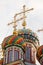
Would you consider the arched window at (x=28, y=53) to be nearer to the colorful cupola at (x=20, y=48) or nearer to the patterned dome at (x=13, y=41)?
the colorful cupola at (x=20, y=48)

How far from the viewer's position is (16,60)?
21188 mm

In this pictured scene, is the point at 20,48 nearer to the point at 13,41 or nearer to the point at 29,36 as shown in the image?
the point at 13,41

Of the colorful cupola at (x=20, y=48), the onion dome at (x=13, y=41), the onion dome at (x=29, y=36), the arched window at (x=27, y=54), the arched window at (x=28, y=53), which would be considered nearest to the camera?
the colorful cupola at (x=20, y=48)

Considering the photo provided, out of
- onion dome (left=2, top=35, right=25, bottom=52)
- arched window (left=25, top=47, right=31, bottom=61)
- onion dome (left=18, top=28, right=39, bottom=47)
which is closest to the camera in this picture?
onion dome (left=2, top=35, right=25, bottom=52)

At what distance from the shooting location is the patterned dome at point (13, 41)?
2189 centimetres

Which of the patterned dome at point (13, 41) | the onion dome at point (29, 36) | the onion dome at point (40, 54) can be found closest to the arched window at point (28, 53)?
the onion dome at point (29, 36)

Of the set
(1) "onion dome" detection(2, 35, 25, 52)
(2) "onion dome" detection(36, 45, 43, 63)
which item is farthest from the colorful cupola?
(2) "onion dome" detection(36, 45, 43, 63)

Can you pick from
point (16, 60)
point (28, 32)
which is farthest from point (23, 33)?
point (16, 60)

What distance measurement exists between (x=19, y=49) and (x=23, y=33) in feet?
7.89

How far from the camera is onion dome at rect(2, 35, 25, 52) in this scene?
21.9 metres

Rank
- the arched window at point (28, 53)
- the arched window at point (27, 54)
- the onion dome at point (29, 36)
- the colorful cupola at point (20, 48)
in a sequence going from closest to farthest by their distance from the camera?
the colorful cupola at point (20, 48) < the arched window at point (27, 54) < the arched window at point (28, 53) < the onion dome at point (29, 36)

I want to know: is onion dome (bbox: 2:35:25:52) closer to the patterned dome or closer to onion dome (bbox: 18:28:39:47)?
the patterned dome

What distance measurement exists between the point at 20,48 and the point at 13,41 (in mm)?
562

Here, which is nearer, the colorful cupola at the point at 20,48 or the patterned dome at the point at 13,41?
the colorful cupola at the point at 20,48
